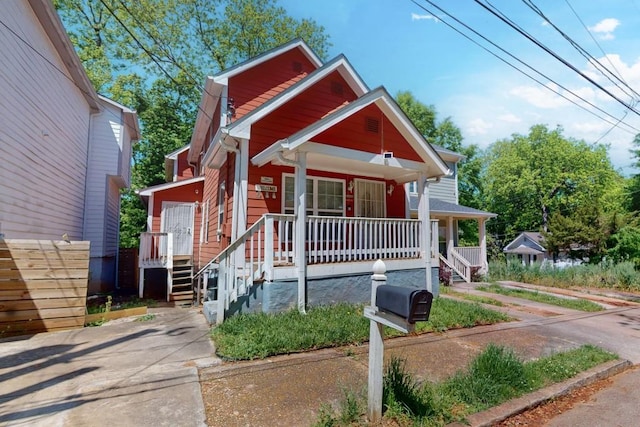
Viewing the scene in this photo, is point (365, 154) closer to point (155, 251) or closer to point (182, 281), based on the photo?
point (182, 281)

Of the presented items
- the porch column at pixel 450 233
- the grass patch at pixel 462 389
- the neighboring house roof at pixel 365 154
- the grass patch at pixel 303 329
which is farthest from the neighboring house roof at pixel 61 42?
the porch column at pixel 450 233

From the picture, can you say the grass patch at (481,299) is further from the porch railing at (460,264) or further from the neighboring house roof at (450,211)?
the neighboring house roof at (450,211)

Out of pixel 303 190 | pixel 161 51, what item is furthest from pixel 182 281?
pixel 161 51

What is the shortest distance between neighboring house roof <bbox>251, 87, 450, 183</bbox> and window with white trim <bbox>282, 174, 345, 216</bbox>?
45cm

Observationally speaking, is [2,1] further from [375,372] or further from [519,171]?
[519,171]

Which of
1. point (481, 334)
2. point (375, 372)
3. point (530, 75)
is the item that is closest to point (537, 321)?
point (481, 334)

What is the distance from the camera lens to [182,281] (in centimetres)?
1107

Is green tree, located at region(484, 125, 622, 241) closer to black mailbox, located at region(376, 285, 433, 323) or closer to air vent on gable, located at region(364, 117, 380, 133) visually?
air vent on gable, located at region(364, 117, 380, 133)

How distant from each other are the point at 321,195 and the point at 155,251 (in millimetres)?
6308

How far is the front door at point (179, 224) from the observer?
42.1ft

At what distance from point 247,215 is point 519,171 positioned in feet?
112

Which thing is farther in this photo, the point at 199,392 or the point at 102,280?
the point at 102,280

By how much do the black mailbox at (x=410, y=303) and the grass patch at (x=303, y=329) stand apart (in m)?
2.52

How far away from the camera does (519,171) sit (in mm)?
33281
